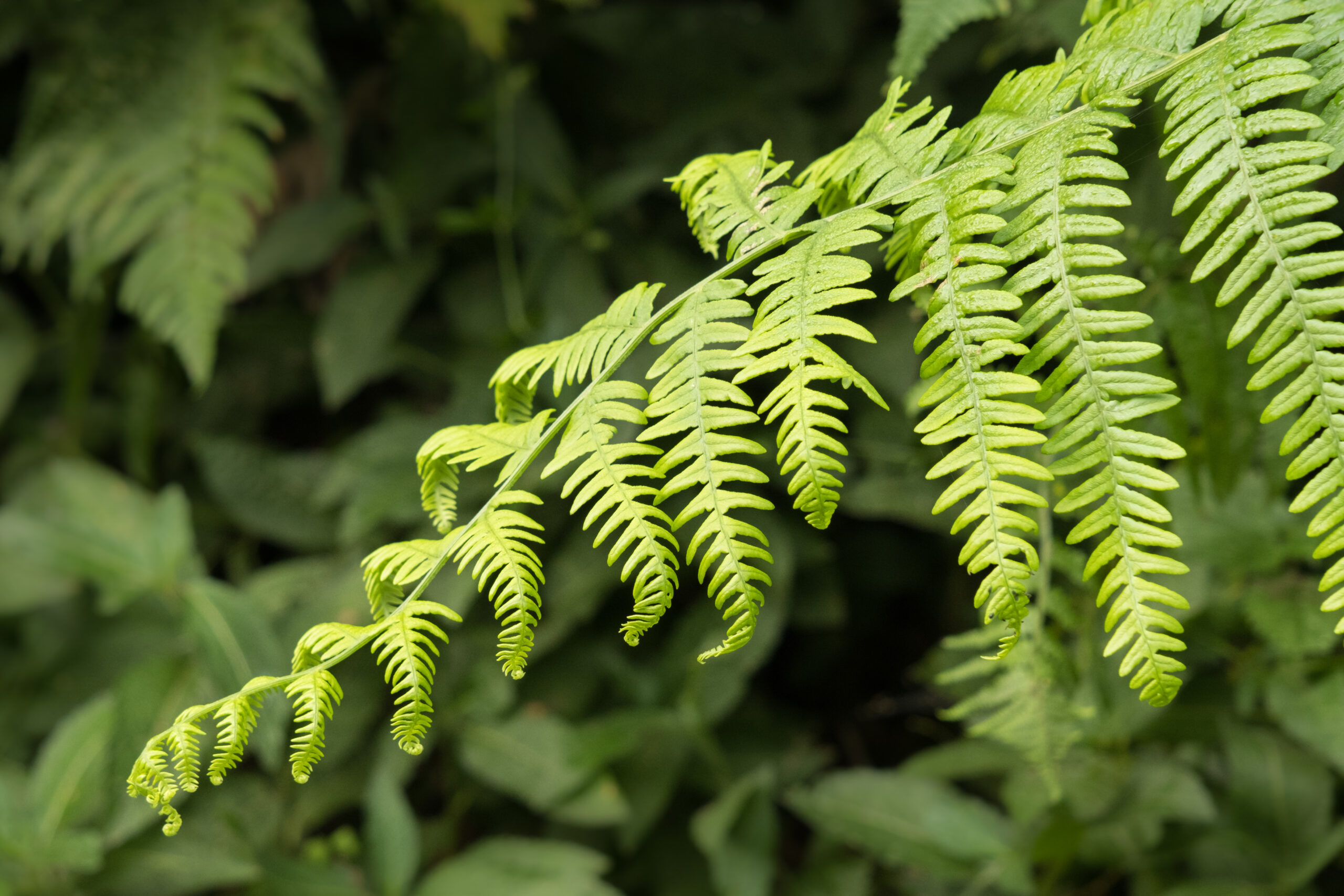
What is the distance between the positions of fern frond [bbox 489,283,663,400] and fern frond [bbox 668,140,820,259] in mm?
79

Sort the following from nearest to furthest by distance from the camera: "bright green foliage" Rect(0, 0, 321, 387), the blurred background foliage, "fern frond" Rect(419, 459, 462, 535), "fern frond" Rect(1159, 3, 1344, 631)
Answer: "fern frond" Rect(1159, 3, 1344, 631) < "fern frond" Rect(419, 459, 462, 535) < the blurred background foliage < "bright green foliage" Rect(0, 0, 321, 387)

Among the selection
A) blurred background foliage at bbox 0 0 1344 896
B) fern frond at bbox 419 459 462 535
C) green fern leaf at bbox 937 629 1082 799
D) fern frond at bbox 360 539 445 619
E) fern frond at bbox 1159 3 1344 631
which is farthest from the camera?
blurred background foliage at bbox 0 0 1344 896

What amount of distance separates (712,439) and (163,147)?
5.22 feet

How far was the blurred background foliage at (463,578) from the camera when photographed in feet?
4.16

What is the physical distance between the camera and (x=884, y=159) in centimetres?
72

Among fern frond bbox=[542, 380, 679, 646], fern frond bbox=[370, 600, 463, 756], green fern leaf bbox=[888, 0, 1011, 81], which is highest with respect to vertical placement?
green fern leaf bbox=[888, 0, 1011, 81]

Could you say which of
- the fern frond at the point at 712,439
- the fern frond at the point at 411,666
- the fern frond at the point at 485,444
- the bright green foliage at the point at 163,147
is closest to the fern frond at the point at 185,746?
the fern frond at the point at 411,666

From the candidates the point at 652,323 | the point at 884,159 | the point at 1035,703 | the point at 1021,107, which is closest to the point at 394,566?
the point at 652,323

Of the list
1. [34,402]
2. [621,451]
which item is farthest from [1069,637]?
[34,402]

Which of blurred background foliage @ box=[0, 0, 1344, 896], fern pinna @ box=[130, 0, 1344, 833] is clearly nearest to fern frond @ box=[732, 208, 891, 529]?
fern pinna @ box=[130, 0, 1344, 833]

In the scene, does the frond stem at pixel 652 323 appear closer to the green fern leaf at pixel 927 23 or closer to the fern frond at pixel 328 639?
the fern frond at pixel 328 639

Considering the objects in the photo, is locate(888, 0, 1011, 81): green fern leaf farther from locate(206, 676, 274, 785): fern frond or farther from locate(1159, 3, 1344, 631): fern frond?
locate(206, 676, 274, 785): fern frond

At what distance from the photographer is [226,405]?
6.70ft

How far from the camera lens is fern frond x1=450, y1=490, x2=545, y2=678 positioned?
60 centimetres
